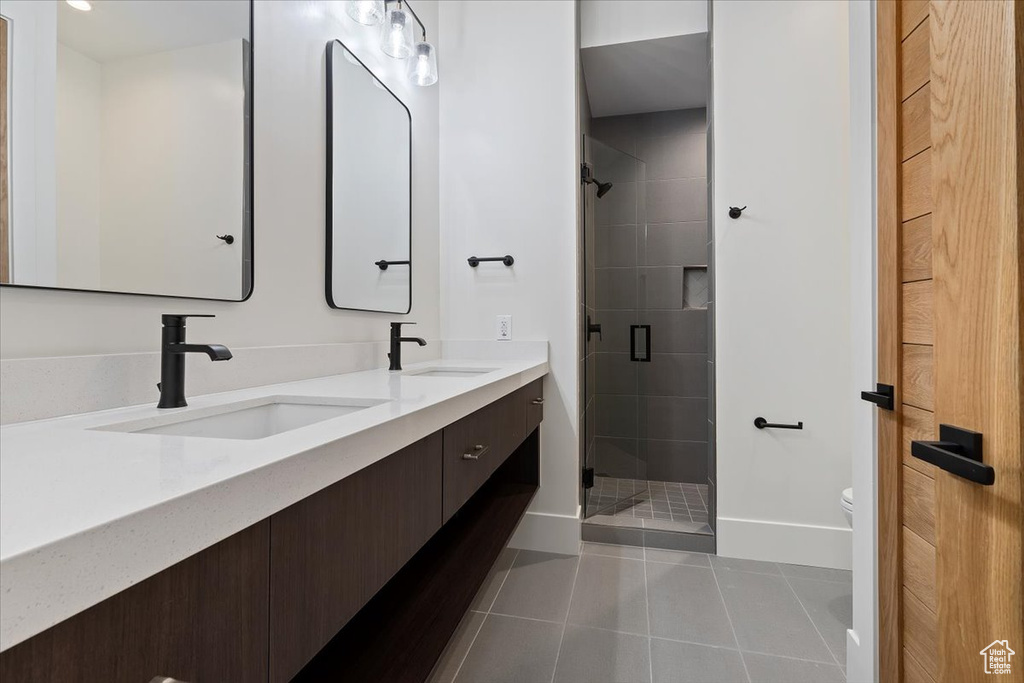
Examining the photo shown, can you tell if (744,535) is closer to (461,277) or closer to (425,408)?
(461,277)

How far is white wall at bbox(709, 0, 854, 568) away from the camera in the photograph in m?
2.06

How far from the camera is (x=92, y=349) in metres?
0.85

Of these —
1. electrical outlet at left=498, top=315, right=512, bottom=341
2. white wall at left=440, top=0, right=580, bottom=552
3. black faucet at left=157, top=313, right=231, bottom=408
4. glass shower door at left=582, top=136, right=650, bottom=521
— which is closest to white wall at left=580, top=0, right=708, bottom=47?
white wall at left=440, top=0, right=580, bottom=552

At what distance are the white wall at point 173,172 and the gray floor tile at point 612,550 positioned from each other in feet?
6.06

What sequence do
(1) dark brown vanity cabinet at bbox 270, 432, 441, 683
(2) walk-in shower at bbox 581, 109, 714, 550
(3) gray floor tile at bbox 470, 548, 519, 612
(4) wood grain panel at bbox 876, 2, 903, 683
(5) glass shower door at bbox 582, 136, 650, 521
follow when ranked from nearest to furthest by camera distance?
1. (1) dark brown vanity cabinet at bbox 270, 432, 441, 683
2. (4) wood grain panel at bbox 876, 2, 903, 683
3. (3) gray floor tile at bbox 470, 548, 519, 612
4. (5) glass shower door at bbox 582, 136, 650, 521
5. (2) walk-in shower at bbox 581, 109, 714, 550

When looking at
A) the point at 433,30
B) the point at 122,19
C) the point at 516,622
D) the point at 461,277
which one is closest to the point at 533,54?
the point at 433,30

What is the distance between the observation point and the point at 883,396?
1047mm

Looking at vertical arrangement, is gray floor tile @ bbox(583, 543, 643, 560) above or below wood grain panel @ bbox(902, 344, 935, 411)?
below

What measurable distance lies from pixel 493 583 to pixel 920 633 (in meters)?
1.39

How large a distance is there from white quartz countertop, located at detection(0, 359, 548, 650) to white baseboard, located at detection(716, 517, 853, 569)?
1.92 metres

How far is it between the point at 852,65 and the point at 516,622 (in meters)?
1.94

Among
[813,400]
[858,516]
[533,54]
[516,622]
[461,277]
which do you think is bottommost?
[516,622]

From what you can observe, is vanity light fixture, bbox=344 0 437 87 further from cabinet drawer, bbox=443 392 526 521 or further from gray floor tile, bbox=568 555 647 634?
gray floor tile, bbox=568 555 647 634

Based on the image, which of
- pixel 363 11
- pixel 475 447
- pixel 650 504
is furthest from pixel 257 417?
pixel 650 504
